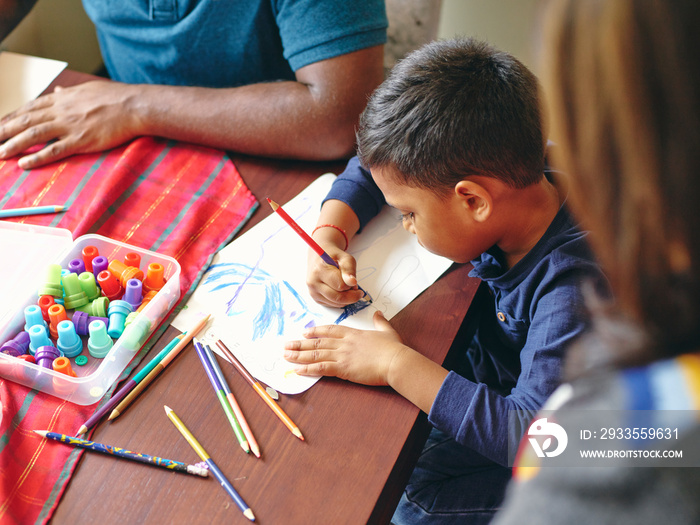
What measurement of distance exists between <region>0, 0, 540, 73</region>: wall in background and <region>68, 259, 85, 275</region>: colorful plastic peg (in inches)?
51.8

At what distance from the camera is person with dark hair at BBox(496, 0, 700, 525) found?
1.09 ft

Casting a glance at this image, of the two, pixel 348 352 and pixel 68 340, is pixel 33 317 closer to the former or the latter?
pixel 68 340

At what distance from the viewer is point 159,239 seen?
0.92 meters

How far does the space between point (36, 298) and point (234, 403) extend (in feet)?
1.09

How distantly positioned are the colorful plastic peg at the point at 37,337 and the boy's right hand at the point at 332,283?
1.16 ft

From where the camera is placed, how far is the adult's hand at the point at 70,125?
104cm

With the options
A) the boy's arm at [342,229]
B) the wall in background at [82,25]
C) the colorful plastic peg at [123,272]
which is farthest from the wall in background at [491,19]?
the colorful plastic peg at [123,272]

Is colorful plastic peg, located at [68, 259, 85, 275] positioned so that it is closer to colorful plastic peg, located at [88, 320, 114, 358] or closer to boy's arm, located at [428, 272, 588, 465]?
colorful plastic peg, located at [88, 320, 114, 358]

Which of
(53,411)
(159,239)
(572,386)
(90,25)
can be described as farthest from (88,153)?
(90,25)

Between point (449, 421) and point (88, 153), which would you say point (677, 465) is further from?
point (88, 153)

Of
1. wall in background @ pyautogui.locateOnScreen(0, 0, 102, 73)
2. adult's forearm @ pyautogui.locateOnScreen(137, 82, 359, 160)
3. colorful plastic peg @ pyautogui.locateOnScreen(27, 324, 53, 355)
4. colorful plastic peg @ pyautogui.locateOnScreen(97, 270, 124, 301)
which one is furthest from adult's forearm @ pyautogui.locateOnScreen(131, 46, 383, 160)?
wall in background @ pyautogui.locateOnScreen(0, 0, 102, 73)

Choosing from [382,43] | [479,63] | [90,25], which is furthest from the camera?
[90,25]

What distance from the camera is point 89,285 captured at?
796 millimetres

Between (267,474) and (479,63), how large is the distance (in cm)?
58
